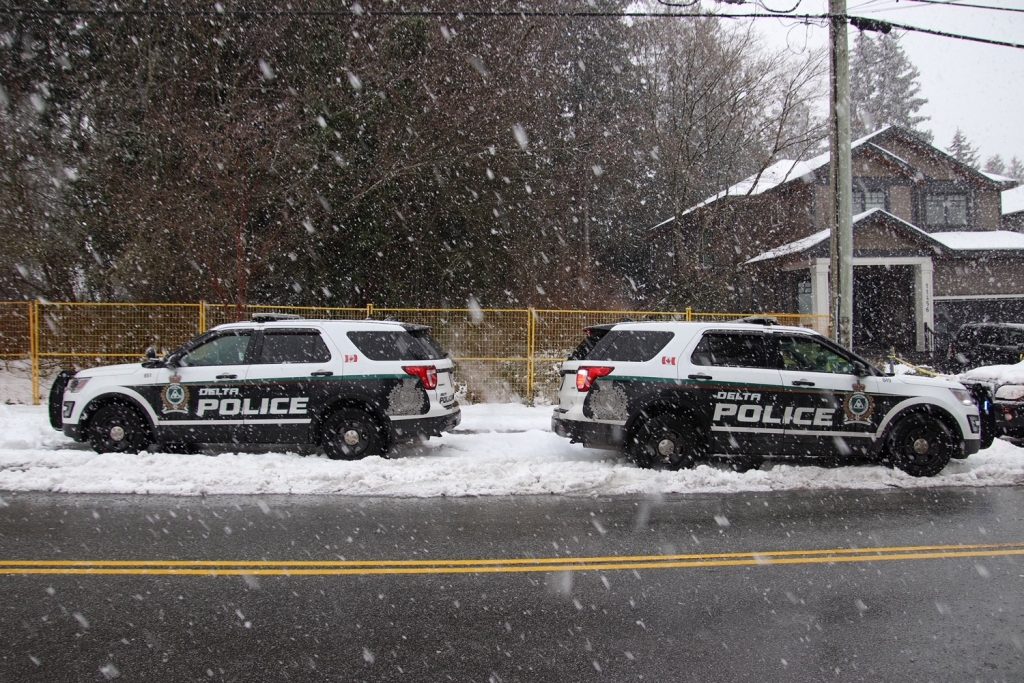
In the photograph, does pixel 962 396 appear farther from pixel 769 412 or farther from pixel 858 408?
pixel 769 412

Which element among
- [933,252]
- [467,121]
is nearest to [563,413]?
[467,121]

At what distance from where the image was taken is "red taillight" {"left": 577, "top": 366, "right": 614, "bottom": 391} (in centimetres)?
901

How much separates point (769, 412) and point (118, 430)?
310 inches

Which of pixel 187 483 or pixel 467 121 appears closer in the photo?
pixel 187 483

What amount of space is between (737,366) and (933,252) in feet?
69.8

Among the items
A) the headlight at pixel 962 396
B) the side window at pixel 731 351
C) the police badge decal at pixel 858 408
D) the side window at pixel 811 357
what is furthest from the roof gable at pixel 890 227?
the side window at pixel 731 351

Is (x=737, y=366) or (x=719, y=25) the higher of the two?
(x=719, y=25)

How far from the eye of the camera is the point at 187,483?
7938 mm

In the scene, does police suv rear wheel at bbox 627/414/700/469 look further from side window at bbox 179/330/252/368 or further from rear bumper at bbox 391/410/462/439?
side window at bbox 179/330/252/368

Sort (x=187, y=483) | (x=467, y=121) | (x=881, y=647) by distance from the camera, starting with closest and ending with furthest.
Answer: (x=881, y=647) → (x=187, y=483) → (x=467, y=121)

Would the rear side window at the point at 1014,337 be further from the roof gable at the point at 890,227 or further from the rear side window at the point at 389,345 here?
the rear side window at the point at 389,345

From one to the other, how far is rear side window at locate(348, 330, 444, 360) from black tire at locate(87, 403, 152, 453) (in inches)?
112

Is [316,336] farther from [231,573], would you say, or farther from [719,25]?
[719,25]

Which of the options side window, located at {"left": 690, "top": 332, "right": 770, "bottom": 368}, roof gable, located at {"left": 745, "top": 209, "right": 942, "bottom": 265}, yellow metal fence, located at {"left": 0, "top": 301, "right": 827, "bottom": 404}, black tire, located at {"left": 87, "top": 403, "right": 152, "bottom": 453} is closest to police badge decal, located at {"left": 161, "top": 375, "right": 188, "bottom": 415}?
black tire, located at {"left": 87, "top": 403, "right": 152, "bottom": 453}
